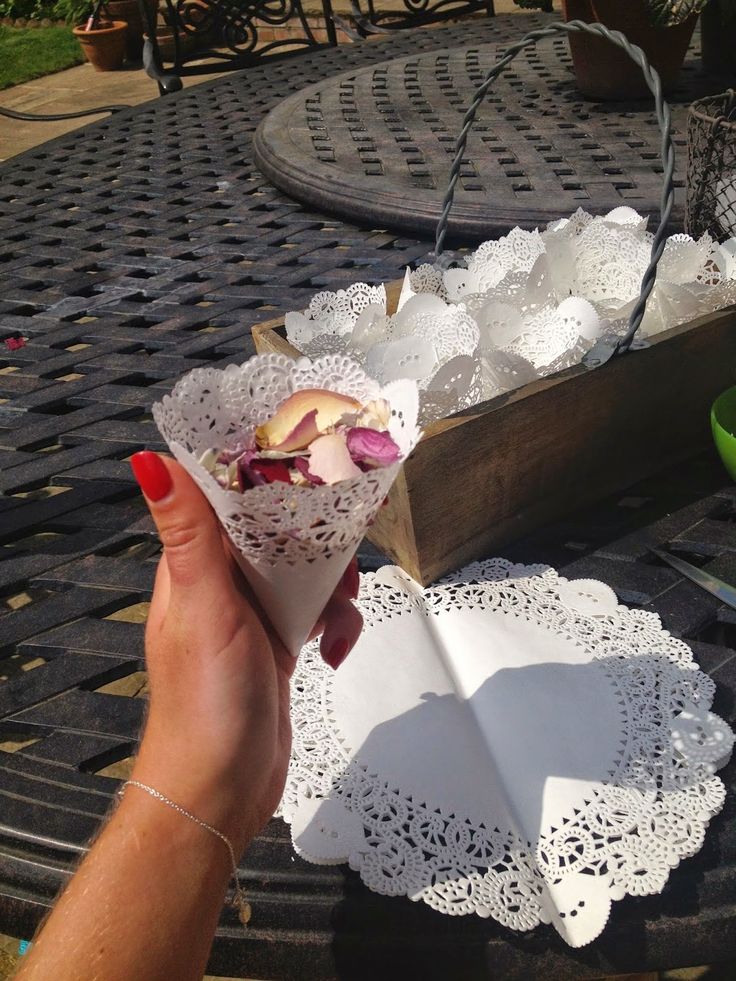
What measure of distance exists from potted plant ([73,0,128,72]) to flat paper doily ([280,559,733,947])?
7.03 metres

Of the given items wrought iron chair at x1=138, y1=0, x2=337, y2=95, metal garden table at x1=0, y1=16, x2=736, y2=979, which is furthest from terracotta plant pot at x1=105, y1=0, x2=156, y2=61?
metal garden table at x1=0, y1=16, x2=736, y2=979

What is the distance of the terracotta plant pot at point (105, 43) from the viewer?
6527mm

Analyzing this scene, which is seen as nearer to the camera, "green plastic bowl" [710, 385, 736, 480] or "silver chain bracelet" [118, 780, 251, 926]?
"silver chain bracelet" [118, 780, 251, 926]

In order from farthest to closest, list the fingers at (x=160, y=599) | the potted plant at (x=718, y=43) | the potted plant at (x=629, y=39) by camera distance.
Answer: the potted plant at (x=718, y=43)
the potted plant at (x=629, y=39)
the fingers at (x=160, y=599)

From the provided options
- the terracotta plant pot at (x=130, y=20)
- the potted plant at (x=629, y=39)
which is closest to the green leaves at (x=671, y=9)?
the potted plant at (x=629, y=39)

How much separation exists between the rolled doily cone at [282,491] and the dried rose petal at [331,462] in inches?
0.8

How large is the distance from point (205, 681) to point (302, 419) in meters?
0.20

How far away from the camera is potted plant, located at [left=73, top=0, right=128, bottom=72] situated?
6.52 metres

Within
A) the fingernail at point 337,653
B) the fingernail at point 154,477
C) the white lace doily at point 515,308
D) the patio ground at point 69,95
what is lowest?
the patio ground at point 69,95

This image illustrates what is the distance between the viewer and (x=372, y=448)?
0.59 meters

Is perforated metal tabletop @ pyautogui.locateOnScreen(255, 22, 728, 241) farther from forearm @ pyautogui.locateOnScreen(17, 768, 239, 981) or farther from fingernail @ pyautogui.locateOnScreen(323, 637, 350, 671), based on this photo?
forearm @ pyautogui.locateOnScreen(17, 768, 239, 981)

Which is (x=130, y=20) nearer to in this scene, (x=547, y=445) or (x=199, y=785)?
(x=547, y=445)

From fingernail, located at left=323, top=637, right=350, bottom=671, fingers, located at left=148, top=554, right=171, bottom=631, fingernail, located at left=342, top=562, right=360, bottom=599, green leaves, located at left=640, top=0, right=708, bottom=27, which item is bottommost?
fingernail, located at left=323, top=637, right=350, bottom=671

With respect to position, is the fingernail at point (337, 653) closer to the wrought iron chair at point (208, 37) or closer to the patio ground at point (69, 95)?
the wrought iron chair at point (208, 37)
